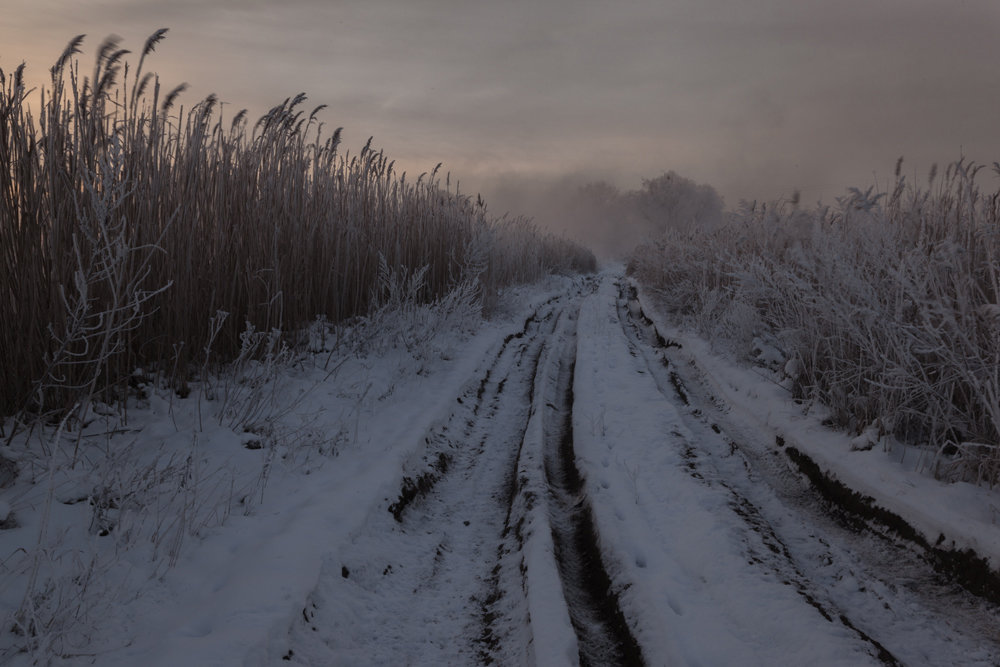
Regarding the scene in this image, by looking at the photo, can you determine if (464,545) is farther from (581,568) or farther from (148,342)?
(148,342)

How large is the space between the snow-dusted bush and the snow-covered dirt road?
68 centimetres

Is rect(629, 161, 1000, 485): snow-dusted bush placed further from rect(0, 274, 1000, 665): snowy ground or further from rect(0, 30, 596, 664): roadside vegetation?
rect(0, 30, 596, 664): roadside vegetation

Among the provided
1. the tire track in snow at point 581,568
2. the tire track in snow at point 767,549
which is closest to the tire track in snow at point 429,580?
the tire track in snow at point 581,568

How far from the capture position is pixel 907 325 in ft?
9.51

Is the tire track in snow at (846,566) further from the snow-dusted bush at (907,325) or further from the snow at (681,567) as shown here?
the snow-dusted bush at (907,325)

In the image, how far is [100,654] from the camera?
64.6 inches

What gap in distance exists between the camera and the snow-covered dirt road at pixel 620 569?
1.91m

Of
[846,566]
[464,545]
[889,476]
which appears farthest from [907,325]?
[464,545]

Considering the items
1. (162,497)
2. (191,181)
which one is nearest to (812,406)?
(162,497)

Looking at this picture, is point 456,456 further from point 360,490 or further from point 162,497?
point 162,497

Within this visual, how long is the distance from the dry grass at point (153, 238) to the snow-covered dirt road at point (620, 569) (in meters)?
1.45

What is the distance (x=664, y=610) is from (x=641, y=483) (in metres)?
1.21

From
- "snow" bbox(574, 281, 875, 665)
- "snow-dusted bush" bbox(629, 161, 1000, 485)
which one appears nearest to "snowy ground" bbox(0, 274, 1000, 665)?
"snow" bbox(574, 281, 875, 665)

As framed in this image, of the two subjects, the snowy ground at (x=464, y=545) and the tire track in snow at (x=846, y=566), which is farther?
the tire track in snow at (x=846, y=566)
